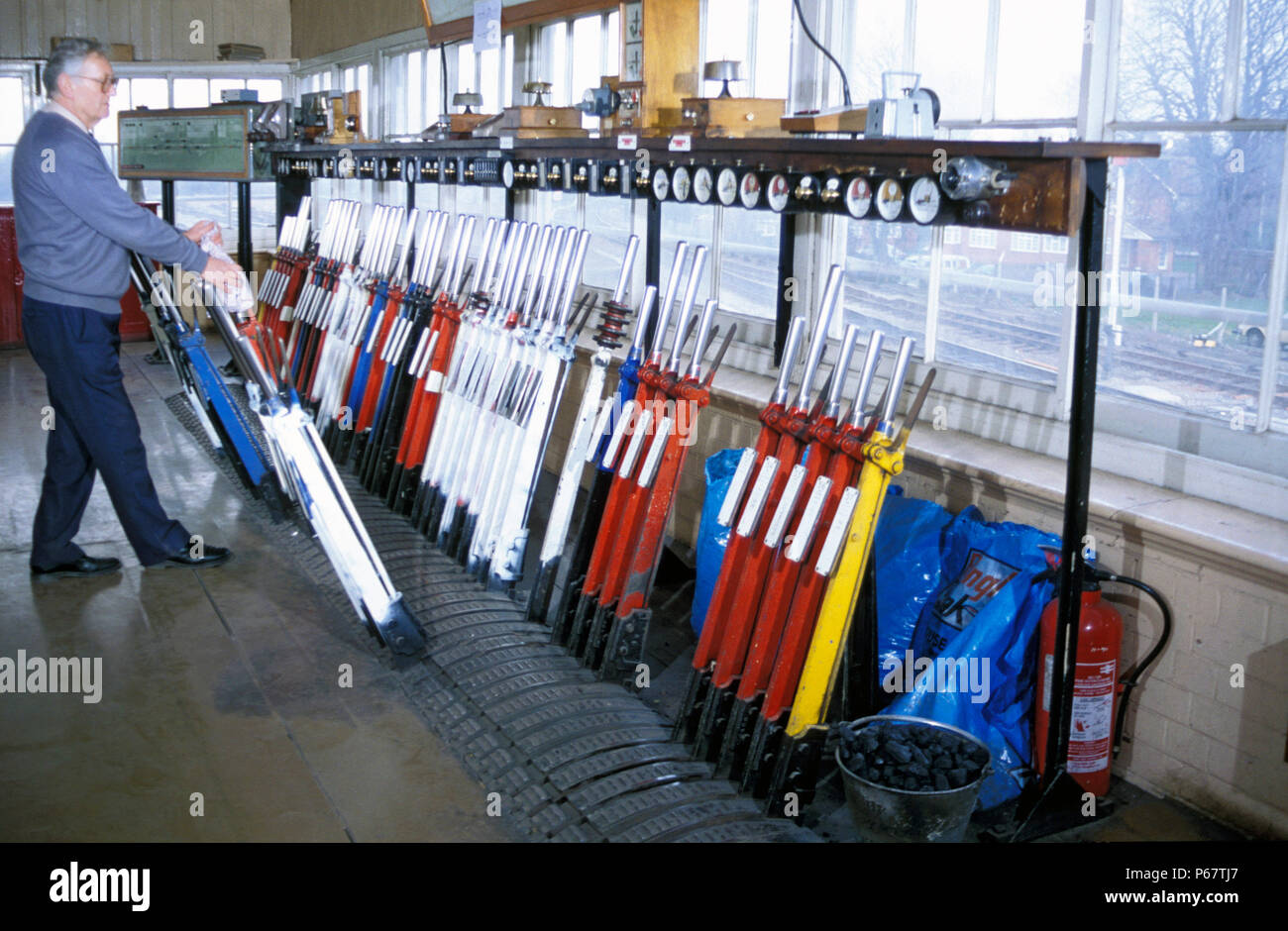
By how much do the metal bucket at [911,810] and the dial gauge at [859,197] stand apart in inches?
51.3

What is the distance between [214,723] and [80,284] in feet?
5.92

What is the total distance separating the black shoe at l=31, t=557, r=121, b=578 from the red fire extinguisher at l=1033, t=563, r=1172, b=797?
137 inches

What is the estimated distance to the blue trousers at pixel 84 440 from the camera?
434 centimetres

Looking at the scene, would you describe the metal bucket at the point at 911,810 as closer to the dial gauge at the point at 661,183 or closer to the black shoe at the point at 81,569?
the dial gauge at the point at 661,183

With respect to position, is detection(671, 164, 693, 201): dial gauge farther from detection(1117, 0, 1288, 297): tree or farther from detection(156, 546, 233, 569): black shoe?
detection(156, 546, 233, 569): black shoe

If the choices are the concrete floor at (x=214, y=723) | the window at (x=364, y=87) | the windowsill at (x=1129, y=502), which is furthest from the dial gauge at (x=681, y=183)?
the window at (x=364, y=87)

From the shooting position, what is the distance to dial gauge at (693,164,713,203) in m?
3.54

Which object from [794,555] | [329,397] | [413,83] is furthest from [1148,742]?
[413,83]

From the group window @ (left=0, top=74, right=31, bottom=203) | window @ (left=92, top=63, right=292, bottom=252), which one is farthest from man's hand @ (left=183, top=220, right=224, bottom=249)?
window @ (left=0, top=74, right=31, bottom=203)

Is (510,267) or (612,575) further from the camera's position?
(510,267)

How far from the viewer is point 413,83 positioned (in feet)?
27.5

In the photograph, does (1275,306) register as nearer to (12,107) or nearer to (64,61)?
(64,61)

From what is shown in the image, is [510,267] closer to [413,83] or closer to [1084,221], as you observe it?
[1084,221]
